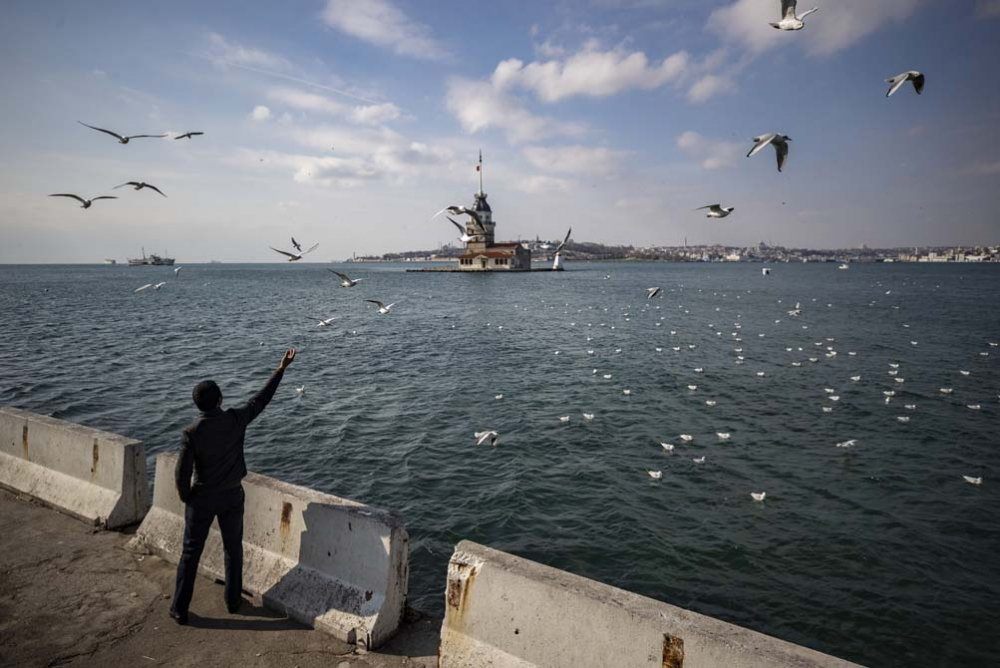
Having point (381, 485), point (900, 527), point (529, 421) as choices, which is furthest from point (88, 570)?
point (900, 527)

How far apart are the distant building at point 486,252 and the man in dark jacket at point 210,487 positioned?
12328 cm

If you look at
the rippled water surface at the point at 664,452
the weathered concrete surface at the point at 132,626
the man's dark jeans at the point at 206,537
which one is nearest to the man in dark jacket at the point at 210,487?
the man's dark jeans at the point at 206,537

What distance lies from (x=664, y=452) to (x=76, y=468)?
10.8 m

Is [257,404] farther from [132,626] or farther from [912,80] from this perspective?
[912,80]

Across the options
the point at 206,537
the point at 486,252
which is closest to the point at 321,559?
the point at 206,537

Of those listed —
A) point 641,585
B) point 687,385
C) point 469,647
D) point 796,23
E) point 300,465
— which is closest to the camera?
point 469,647

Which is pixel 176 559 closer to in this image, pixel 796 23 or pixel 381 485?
pixel 381 485

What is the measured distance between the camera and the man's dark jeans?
4328mm

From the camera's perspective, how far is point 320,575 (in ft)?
14.7

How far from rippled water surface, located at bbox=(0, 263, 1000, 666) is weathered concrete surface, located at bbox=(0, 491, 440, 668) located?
9.30 ft

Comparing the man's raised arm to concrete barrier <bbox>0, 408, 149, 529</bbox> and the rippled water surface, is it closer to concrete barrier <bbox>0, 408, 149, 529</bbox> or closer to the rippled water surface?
concrete barrier <bbox>0, 408, 149, 529</bbox>

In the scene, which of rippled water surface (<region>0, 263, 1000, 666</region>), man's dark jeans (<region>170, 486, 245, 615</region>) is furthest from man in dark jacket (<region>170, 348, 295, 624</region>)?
rippled water surface (<region>0, 263, 1000, 666</region>)

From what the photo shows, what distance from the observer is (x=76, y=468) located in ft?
20.5

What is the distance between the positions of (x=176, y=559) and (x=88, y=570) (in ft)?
2.66
